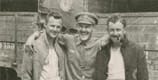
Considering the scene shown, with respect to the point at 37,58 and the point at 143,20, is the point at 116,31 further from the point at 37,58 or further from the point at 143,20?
the point at 143,20

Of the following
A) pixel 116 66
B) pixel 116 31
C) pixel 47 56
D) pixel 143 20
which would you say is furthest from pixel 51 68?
pixel 143 20

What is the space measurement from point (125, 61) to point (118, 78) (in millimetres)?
225

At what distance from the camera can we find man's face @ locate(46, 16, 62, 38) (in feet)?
16.4

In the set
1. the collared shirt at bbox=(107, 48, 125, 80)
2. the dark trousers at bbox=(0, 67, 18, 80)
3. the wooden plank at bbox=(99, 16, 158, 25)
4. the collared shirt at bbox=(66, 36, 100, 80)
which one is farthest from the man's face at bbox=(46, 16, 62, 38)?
the dark trousers at bbox=(0, 67, 18, 80)

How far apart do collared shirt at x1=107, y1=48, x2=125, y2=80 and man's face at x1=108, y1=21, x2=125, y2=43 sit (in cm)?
17

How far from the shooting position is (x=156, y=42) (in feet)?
29.5

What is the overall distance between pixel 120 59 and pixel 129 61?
4.2 inches

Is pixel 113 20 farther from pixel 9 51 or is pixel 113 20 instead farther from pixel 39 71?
pixel 9 51

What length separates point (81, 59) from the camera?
516 centimetres

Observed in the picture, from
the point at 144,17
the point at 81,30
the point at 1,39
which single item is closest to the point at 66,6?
the point at 144,17

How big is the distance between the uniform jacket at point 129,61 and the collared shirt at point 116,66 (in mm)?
42

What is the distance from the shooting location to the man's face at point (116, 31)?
16.1 ft

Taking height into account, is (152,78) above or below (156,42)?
below

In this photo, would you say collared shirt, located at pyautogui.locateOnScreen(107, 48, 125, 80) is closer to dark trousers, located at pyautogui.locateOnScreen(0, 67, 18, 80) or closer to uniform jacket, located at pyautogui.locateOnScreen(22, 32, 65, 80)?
uniform jacket, located at pyautogui.locateOnScreen(22, 32, 65, 80)
